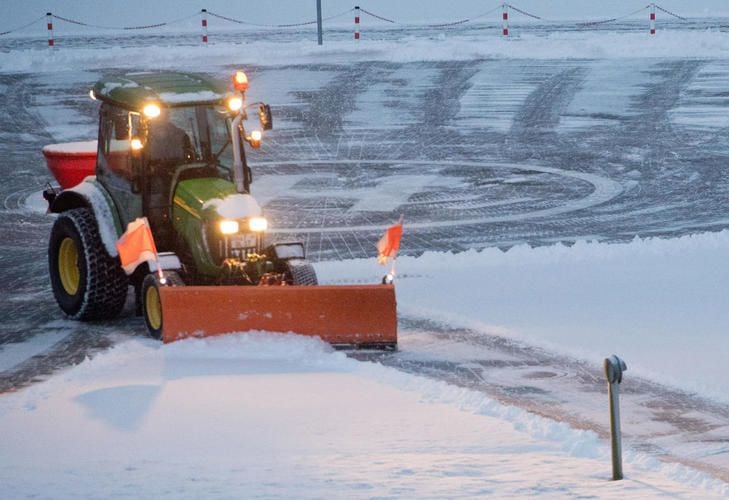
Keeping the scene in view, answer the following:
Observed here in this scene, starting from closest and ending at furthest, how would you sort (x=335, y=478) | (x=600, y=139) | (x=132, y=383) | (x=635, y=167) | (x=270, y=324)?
1. (x=335, y=478)
2. (x=132, y=383)
3. (x=270, y=324)
4. (x=635, y=167)
5. (x=600, y=139)

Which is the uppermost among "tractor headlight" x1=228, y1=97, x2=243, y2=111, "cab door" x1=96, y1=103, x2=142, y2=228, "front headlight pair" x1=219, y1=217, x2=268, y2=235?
"tractor headlight" x1=228, y1=97, x2=243, y2=111

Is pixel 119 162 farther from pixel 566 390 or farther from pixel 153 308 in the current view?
pixel 566 390

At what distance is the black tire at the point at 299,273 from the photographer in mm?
11641

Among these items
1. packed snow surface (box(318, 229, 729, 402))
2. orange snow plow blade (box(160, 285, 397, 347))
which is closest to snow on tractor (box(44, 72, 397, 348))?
orange snow plow blade (box(160, 285, 397, 347))

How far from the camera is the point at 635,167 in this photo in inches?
842

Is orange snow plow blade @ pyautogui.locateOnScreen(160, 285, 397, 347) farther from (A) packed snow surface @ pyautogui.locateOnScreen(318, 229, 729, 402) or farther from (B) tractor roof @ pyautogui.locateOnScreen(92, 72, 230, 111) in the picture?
(B) tractor roof @ pyautogui.locateOnScreen(92, 72, 230, 111)

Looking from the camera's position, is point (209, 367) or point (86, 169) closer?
point (209, 367)

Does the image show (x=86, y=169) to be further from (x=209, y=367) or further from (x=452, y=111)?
(x=452, y=111)

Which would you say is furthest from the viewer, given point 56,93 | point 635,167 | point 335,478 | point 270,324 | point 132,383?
point 56,93

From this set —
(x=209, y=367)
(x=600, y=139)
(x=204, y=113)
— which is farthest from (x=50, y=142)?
(x=209, y=367)

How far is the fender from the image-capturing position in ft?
39.7

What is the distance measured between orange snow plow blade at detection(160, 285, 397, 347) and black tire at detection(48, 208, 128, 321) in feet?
4.15

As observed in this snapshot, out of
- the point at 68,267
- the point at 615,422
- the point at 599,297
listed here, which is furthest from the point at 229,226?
the point at 615,422

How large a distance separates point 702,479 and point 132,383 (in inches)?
164
